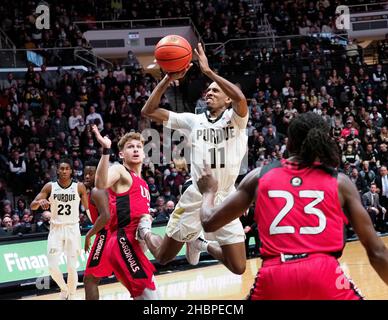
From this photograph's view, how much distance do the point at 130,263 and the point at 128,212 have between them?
51 cm

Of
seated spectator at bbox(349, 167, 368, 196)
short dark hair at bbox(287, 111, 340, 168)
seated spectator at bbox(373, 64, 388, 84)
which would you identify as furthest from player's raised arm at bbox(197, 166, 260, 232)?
seated spectator at bbox(373, 64, 388, 84)

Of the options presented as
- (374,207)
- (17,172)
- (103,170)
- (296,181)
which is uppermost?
(296,181)

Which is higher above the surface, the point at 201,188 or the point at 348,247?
the point at 201,188

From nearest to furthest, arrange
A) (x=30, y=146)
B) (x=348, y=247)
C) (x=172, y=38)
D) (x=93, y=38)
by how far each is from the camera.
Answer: (x=172, y=38) < (x=348, y=247) < (x=30, y=146) < (x=93, y=38)

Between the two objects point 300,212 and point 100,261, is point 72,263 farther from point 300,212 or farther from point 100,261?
point 300,212

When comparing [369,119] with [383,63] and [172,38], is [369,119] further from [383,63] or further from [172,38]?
[172,38]

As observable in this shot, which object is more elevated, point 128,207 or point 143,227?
point 128,207

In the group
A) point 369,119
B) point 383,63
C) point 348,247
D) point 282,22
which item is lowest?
point 348,247

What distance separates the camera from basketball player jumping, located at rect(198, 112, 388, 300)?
3.49 meters

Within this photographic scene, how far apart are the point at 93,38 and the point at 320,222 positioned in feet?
77.7

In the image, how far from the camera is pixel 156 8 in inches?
1067

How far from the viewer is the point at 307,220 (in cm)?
354

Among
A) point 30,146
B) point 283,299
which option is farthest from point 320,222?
point 30,146

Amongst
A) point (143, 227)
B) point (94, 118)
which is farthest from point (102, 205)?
point (94, 118)
